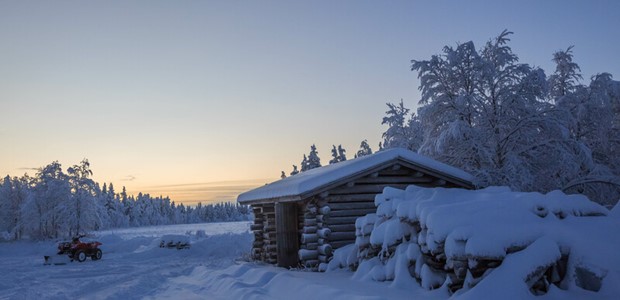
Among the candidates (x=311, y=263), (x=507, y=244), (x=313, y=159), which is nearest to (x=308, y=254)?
(x=311, y=263)

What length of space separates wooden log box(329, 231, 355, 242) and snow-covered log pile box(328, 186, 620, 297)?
459 centimetres

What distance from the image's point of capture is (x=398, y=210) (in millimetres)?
10883

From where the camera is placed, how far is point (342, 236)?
15.5 m

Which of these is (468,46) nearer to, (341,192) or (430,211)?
(341,192)

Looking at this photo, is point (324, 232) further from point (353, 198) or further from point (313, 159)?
point (313, 159)

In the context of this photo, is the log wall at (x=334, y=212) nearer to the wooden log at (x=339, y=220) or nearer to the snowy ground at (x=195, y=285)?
the wooden log at (x=339, y=220)

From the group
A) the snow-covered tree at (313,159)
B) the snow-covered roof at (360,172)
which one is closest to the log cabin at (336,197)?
the snow-covered roof at (360,172)

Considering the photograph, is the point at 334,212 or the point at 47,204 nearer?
the point at 334,212

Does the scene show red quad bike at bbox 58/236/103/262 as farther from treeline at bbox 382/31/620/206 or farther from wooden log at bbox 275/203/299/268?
treeline at bbox 382/31/620/206

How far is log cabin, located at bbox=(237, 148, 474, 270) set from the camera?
15.1 meters

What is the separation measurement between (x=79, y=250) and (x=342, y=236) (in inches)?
717

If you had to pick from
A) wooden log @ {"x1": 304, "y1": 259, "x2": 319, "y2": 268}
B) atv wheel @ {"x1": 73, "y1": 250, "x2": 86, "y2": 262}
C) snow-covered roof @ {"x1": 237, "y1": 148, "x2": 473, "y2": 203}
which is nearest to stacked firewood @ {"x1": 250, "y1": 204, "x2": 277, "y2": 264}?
snow-covered roof @ {"x1": 237, "y1": 148, "x2": 473, "y2": 203}

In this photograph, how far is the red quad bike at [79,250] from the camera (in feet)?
86.0

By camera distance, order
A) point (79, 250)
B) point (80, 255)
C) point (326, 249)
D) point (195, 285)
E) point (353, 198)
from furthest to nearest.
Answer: point (79, 250)
point (80, 255)
point (353, 198)
point (326, 249)
point (195, 285)
